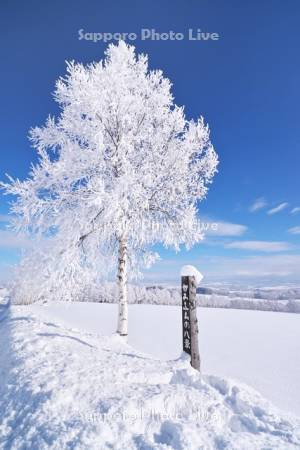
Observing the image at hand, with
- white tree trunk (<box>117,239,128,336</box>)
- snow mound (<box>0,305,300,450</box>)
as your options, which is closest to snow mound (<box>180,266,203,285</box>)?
snow mound (<box>0,305,300,450</box>)

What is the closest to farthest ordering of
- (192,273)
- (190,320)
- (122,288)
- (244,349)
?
(190,320) → (192,273) → (122,288) → (244,349)

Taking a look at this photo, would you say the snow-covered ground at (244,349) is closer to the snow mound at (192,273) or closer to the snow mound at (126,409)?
the snow mound at (126,409)

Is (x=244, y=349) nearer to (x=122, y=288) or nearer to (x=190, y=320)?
(x=190, y=320)

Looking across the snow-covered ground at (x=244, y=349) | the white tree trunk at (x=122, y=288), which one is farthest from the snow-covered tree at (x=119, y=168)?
the snow-covered ground at (x=244, y=349)

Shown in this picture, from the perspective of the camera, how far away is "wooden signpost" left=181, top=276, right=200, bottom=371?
22.1 feet

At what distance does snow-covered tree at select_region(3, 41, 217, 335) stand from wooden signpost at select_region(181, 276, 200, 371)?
7.12ft

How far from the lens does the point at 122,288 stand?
8.93 metres

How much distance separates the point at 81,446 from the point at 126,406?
2.94 feet

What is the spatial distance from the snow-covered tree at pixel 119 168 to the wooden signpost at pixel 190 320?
2170 mm

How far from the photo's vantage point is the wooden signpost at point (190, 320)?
22.1ft

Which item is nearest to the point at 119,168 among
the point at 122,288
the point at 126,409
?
the point at 122,288

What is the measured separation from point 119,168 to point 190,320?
16.2ft

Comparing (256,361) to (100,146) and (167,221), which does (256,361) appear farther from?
(100,146)

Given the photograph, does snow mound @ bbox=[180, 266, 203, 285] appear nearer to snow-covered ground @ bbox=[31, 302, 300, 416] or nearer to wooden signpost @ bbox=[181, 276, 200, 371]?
wooden signpost @ bbox=[181, 276, 200, 371]
